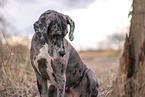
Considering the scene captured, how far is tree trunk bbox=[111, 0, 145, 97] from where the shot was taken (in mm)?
1683

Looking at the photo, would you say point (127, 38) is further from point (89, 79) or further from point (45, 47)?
point (89, 79)

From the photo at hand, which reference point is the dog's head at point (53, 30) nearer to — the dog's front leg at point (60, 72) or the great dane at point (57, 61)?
the great dane at point (57, 61)

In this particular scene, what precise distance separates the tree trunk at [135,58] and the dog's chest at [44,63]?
0.96 m

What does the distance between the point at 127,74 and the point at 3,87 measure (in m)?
2.94

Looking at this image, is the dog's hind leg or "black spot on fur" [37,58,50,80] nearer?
"black spot on fur" [37,58,50,80]

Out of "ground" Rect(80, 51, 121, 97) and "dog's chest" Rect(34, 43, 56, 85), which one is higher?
"dog's chest" Rect(34, 43, 56, 85)

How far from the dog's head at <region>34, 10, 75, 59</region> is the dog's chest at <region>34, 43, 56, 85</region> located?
0.07 metres

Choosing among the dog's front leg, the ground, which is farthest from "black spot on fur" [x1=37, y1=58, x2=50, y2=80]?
the ground

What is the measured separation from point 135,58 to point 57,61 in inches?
39.4

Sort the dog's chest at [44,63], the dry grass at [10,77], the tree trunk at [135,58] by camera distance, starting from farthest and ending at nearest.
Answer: the dry grass at [10,77]
the dog's chest at [44,63]
the tree trunk at [135,58]

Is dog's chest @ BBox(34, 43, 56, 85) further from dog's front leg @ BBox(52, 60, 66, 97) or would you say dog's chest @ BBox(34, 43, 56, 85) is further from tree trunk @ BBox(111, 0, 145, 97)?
tree trunk @ BBox(111, 0, 145, 97)

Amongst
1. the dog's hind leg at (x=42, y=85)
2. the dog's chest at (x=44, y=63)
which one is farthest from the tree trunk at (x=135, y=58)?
the dog's hind leg at (x=42, y=85)

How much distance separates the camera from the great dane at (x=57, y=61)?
82.4 inches

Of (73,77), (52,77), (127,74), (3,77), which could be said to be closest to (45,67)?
(52,77)
